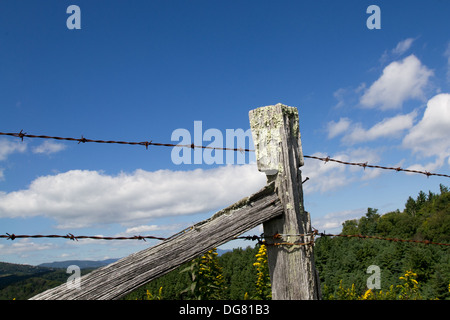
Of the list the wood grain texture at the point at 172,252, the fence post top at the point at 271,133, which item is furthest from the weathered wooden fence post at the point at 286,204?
the wood grain texture at the point at 172,252

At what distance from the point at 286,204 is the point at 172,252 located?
882 millimetres

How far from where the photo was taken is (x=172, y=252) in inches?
83.9

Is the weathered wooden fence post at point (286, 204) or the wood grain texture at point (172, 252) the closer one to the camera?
the wood grain texture at point (172, 252)

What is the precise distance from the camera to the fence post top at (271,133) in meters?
2.44

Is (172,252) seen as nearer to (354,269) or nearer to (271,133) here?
(271,133)

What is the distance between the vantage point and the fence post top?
2441 mm

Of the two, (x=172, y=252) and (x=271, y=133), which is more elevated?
(x=271, y=133)

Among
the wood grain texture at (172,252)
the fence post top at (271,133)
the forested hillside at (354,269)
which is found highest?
the fence post top at (271,133)

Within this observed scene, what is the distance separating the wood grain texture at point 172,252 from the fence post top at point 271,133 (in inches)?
7.6

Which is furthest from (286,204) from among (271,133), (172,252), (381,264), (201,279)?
(381,264)

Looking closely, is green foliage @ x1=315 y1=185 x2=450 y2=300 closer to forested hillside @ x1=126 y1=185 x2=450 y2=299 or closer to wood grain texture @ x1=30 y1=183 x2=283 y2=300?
forested hillside @ x1=126 y1=185 x2=450 y2=299

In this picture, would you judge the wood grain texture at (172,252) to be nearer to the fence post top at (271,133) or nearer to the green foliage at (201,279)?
the fence post top at (271,133)
